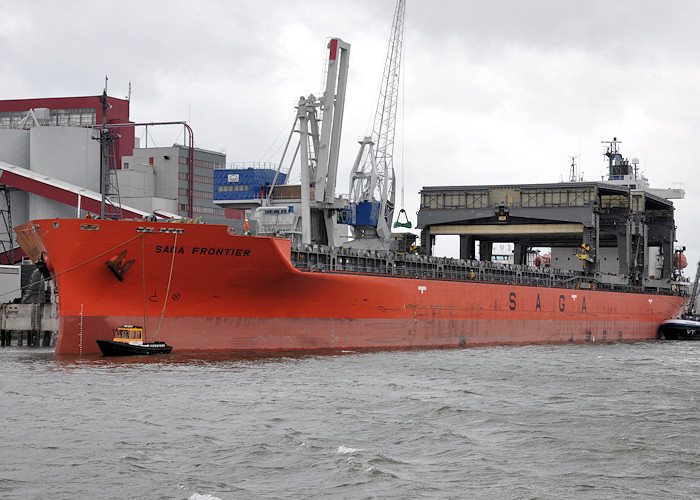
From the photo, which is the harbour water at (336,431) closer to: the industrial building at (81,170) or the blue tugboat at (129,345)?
the blue tugboat at (129,345)

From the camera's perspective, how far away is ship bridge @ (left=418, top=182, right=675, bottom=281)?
156 feet

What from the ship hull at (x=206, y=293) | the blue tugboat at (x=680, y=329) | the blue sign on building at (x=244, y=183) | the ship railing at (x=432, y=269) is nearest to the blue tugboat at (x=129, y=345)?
the ship hull at (x=206, y=293)

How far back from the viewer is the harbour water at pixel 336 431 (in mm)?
12570

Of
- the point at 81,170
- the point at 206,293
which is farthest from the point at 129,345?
the point at 81,170

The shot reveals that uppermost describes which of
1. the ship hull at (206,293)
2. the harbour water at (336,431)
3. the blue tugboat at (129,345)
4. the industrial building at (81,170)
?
the industrial building at (81,170)

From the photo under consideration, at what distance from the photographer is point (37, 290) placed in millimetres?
42875

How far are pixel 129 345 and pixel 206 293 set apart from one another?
320 cm

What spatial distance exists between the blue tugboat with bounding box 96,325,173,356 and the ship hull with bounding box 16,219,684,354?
20.0 inches

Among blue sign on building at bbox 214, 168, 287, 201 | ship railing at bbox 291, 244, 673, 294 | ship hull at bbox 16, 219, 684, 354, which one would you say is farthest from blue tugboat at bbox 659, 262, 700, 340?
blue sign on building at bbox 214, 168, 287, 201

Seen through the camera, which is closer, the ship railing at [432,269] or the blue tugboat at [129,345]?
the blue tugboat at [129,345]

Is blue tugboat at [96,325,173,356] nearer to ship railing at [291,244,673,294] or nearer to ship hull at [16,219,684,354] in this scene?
ship hull at [16,219,684,354]

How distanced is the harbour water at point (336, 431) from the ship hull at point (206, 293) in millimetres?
1954

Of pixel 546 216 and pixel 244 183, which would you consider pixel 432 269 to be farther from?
pixel 244 183

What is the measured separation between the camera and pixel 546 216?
156ft
